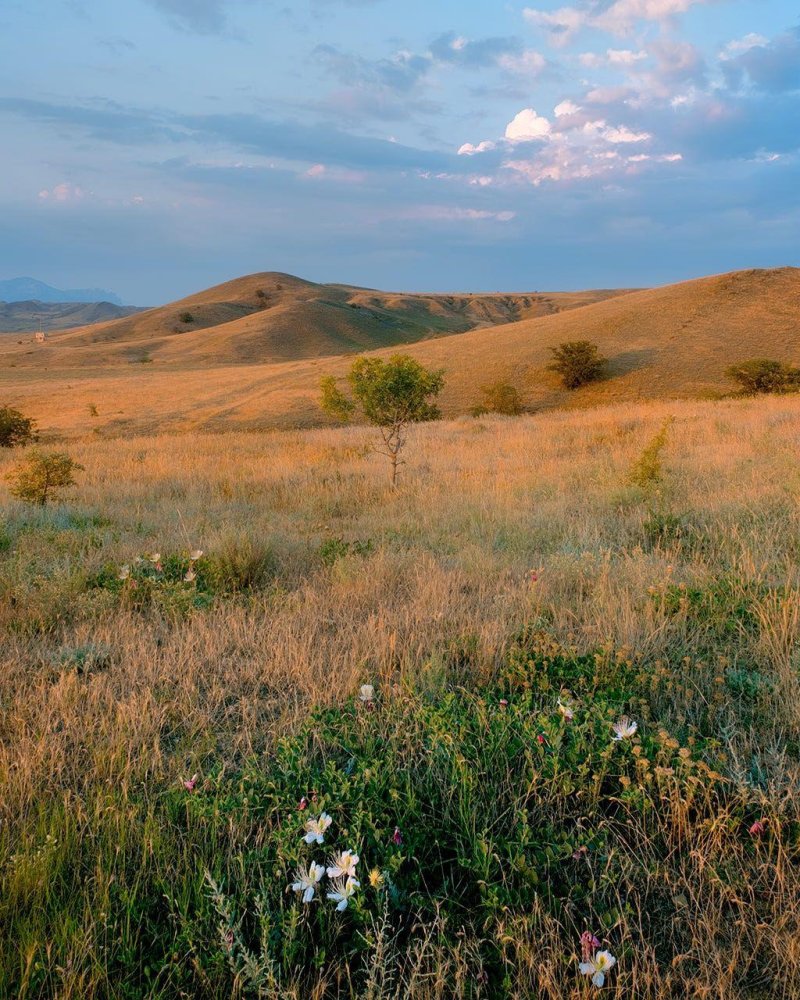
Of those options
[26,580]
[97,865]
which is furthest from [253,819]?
[26,580]

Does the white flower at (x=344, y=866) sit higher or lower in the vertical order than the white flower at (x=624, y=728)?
lower

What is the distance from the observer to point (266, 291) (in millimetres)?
125250

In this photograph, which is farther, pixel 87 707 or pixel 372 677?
pixel 372 677

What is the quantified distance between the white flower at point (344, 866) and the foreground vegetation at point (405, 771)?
0.06 meters

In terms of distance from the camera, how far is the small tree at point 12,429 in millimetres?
22500

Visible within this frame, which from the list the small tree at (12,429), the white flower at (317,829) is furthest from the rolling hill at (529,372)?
the white flower at (317,829)

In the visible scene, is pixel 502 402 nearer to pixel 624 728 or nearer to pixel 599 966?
pixel 624 728

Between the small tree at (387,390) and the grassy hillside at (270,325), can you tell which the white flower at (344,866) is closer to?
the small tree at (387,390)

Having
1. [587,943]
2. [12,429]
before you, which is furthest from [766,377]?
[587,943]

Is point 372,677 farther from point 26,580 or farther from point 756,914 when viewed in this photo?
point 26,580

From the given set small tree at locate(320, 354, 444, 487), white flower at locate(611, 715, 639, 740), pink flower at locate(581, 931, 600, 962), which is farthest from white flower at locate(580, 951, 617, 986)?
small tree at locate(320, 354, 444, 487)

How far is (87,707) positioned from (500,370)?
36.5m

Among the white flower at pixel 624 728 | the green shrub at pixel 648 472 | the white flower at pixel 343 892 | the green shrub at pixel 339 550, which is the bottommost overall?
the green shrub at pixel 339 550

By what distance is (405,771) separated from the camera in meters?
2.31
